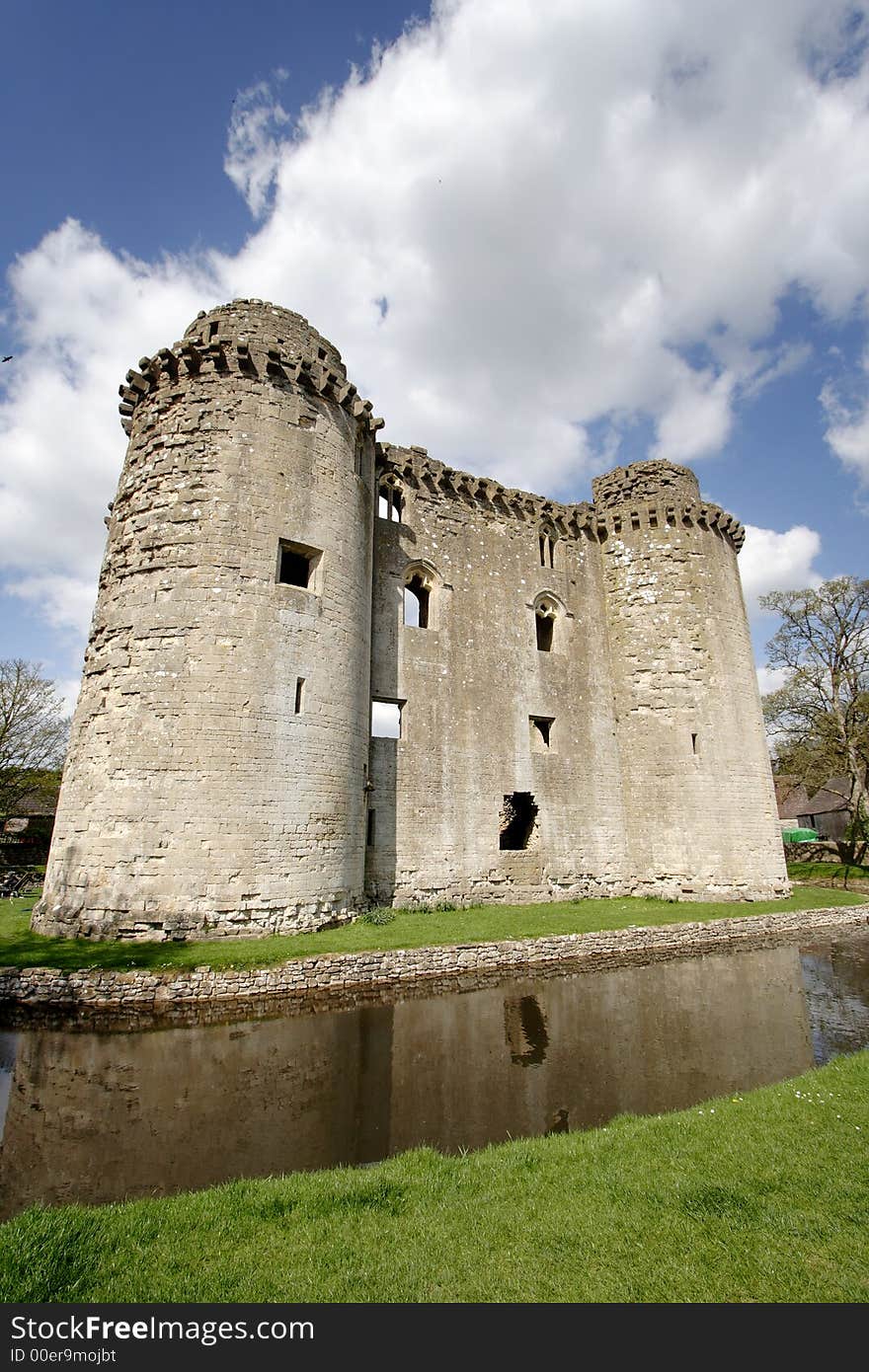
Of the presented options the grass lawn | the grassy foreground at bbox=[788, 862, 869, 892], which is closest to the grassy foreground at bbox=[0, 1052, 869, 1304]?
the grass lawn

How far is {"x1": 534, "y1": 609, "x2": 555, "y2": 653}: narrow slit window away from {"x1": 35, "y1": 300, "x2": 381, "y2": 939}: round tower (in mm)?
8693

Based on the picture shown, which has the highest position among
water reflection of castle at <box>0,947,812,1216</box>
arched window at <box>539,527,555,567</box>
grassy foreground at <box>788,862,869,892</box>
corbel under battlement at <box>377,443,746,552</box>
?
corbel under battlement at <box>377,443,746,552</box>

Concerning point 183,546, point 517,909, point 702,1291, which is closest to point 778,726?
point 517,909

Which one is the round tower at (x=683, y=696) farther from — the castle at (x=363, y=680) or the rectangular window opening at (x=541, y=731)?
the rectangular window opening at (x=541, y=731)

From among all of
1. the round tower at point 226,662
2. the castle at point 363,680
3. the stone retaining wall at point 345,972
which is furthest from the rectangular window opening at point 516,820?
the round tower at point 226,662

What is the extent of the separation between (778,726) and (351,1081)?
29754 mm

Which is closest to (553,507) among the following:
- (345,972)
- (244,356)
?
(244,356)

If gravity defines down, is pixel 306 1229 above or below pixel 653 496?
below

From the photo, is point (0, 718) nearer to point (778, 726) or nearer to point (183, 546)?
point (183, 546)

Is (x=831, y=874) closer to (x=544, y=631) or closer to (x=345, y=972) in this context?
(x=544, y=631)

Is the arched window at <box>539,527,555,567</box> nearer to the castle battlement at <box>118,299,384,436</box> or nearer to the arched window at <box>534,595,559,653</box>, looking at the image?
the arched window at <box>534,595,559,653</box>

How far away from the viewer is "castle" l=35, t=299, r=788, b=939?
12.7 metres

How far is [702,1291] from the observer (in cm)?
300

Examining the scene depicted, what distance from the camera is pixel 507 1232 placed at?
3.62 metres
